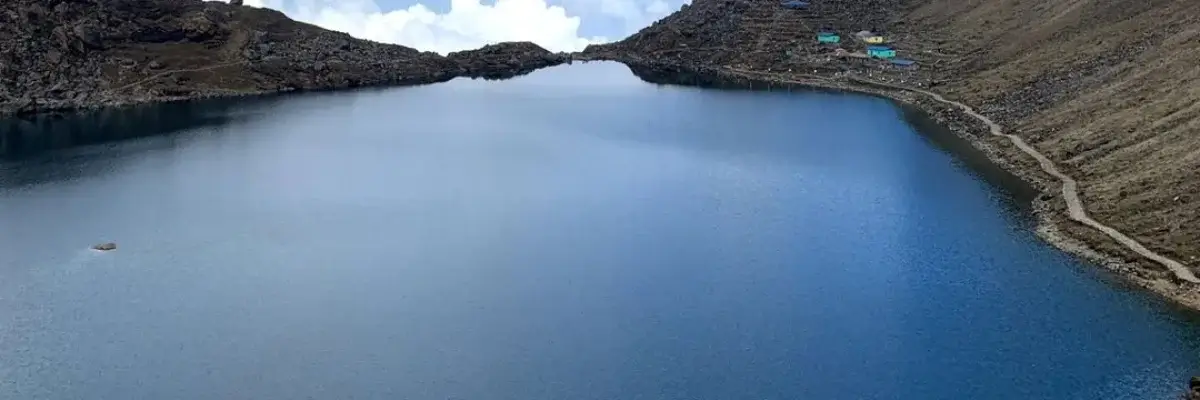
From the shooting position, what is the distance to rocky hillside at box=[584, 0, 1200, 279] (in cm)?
5753

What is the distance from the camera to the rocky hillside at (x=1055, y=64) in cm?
5753

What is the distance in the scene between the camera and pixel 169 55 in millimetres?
123875

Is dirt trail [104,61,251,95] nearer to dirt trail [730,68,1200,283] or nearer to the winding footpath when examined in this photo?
dirt trail [730,68,1200,283]

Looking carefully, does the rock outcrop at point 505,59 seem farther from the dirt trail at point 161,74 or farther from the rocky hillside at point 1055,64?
the dirt trail at point 161,74

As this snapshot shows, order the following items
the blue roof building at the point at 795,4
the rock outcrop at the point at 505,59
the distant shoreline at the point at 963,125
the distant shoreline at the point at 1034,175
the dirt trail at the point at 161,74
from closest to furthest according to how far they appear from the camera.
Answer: the distant shoreline at the point at 1034,175, the distant shoreline at the point at 963,125, the dirt trail at the point at 161,74, the blue roof building at the point at 795,4, the rock outcrop at the point at 505,59

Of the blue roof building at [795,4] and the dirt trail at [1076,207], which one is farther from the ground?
the blue roof building at [795,4]

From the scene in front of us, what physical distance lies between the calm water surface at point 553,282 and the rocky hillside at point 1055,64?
228 inches

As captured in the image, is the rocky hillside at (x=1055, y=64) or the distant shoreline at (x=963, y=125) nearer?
the distant shoreline at (x=963, y=125)

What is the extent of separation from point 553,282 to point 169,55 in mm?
88738

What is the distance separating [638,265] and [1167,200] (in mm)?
27857

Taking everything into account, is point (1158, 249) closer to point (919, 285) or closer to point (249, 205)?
point (919, 285)

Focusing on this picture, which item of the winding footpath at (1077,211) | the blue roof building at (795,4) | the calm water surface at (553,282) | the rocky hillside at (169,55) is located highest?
the blue roof building at (795,4)

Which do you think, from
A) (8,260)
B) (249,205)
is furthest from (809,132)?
(8,260)

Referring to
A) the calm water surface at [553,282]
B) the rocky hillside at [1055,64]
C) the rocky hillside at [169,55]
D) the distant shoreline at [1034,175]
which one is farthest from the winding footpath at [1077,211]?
the rocky hillside at [169,55]
